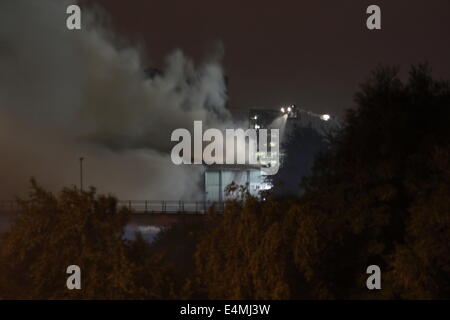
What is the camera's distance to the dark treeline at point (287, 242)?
48.7 ft

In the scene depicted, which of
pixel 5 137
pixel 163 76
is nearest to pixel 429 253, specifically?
pixel 5 137

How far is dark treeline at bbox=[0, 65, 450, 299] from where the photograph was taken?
1484 cm

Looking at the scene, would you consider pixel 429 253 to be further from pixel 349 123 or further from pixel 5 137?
pixel 5 137

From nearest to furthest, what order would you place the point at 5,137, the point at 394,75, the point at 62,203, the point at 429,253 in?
the point at 62,203 → the point at 429,253 → the point at 394,75 → the point at 5,137

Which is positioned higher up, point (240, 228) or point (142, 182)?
point (142, 182)

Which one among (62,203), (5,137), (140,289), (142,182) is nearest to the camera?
(140,289)

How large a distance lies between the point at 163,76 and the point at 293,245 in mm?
48834

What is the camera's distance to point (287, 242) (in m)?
15.6

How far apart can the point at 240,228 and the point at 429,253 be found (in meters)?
4.67

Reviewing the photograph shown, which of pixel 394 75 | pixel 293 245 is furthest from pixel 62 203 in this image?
pixel 394 75

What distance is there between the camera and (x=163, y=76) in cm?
6312
